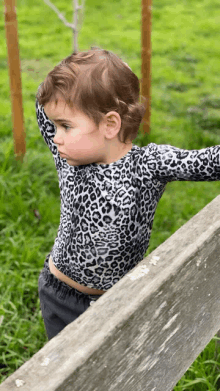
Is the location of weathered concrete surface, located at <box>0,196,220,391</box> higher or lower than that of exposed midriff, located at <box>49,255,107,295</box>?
higher

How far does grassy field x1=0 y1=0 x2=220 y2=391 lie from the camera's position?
2336 millimetres

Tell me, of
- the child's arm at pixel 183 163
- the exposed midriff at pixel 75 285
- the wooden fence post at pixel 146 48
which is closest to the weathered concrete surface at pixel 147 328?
the child's arm at pixel 183 163

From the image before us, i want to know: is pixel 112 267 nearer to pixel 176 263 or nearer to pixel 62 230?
pixel 62 230

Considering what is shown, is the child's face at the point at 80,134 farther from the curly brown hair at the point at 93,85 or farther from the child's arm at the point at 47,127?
the child's arm at the point at 47,127

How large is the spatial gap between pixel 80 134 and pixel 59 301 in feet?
1.91

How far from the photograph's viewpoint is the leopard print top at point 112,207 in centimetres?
131

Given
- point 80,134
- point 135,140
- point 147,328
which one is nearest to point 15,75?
point 135,140

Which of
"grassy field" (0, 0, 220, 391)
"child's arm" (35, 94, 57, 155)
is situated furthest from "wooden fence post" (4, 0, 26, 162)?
"child's arm" (35, 94, 57, 155)

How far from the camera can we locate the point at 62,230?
1.48 m

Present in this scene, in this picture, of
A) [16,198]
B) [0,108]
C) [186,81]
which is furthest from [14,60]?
[186,81]

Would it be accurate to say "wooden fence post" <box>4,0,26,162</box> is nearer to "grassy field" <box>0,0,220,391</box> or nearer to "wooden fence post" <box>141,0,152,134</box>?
"grassy field" <box>0,0,220,391</box>

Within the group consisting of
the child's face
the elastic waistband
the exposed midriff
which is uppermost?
the child's face

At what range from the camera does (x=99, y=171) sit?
135 centimetres

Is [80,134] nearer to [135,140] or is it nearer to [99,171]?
[99,171]
